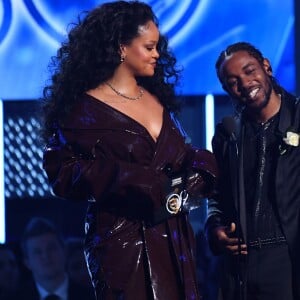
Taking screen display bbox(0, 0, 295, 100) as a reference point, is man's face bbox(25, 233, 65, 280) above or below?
below

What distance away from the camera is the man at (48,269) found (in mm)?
3955

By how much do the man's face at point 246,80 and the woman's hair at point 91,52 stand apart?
1.49 ft

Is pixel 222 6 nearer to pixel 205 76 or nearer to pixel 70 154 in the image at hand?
pixel 205 76

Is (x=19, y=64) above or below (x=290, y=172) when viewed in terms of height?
above

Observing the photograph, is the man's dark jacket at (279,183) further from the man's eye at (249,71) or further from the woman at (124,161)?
the woman at (124,161)

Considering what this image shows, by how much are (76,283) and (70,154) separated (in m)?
2.00

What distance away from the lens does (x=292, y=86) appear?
3848mm

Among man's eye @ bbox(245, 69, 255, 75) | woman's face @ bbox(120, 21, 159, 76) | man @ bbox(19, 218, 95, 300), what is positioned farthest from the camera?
man @ bbox(19, 218, 95, 300)

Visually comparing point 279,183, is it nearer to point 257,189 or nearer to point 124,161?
point 257,189

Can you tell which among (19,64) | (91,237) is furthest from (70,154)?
(19,64)

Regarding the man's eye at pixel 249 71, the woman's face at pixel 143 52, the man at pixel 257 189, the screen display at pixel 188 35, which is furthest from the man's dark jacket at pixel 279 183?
the screen display at pixel 188 35

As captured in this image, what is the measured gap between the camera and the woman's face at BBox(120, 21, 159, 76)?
2207mm

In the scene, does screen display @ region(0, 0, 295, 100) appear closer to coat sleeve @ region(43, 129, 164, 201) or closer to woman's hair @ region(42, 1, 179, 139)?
woman's hair @ region(42, 1, 179, 139)

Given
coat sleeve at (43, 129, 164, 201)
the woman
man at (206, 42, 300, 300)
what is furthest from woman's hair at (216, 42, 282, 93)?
coat sleeve at (43, 129, 164, 201)
